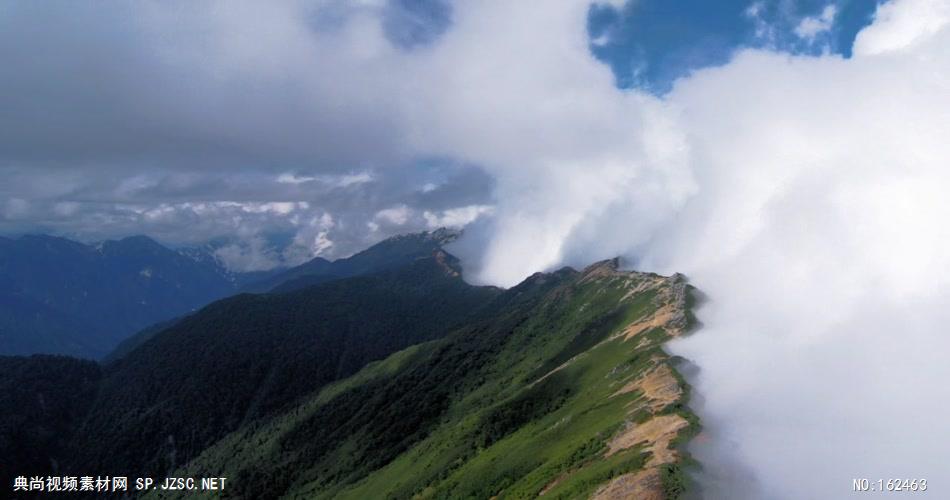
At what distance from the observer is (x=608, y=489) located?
279 feet

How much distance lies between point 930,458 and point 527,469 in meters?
77.1

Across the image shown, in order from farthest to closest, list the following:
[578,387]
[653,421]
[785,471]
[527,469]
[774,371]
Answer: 1. [578,387]
2. [774,371]
3. [527,469]
4. [653,421]
5. [785,471]

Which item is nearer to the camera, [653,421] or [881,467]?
[881,467]

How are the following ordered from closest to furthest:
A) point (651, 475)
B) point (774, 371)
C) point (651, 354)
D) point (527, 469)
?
point (651, 475) < point (527, 469) < point (774, 371) < point (651, 354)

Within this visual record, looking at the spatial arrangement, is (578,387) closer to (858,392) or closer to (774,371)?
(774,371)

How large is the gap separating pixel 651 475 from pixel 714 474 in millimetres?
9476

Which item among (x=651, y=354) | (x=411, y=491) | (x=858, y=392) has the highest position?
(x=651, y=354)

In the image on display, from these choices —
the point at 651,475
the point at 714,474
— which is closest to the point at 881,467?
the point at 714,474

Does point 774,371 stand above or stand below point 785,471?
above

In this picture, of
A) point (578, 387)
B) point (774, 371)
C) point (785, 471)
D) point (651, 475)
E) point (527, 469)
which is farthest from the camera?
point (578, 387)

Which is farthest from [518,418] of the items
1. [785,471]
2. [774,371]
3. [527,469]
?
[785,471]

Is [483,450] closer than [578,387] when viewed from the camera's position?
Yes

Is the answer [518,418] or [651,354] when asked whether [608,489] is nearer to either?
[651,354]

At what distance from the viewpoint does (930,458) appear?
314ft
